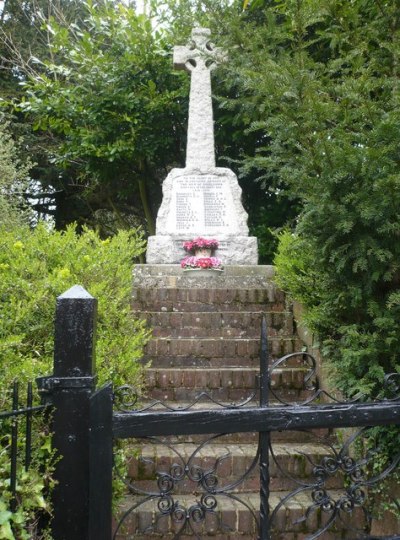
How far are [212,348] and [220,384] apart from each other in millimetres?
509

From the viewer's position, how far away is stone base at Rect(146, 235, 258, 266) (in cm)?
909

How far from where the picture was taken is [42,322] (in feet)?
10.7

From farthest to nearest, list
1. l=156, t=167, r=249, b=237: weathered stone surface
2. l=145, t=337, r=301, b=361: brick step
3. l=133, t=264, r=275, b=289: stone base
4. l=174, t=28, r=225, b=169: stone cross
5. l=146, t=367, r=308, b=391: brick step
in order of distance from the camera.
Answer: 1. l=174, t=28, r=225, b=169: stone cross
2. l=156, t=167, r=249, b=237: weathered stone surface
3. l=133, t=264, r=275, b=289: stone base
4. l=145, t=337, r=301, b=361: brick step
5. l=146, t=367, r=308, b=391: brick step

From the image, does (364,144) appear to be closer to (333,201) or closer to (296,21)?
(333,201)

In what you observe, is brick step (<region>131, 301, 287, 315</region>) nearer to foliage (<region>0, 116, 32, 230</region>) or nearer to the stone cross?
the stone cross

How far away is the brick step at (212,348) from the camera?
5211 mm

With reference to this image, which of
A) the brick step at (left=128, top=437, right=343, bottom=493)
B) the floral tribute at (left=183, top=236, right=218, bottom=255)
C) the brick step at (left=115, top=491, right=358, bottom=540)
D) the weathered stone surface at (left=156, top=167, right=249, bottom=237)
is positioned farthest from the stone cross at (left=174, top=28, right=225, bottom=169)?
the brick step at (left=115, top=491, right=358, bottom=540)

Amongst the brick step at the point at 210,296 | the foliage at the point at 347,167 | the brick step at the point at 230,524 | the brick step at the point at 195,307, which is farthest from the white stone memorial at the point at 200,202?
the brick step at the point at 230,524

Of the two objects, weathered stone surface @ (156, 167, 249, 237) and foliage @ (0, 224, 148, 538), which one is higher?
weathered stone surface @ (156, 167, 249, 237)

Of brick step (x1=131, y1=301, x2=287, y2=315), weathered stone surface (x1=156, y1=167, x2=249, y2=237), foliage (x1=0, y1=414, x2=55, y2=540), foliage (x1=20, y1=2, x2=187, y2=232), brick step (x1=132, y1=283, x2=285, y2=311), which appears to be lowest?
foliage (x1=0, y1=414, x2=55, y2=540)

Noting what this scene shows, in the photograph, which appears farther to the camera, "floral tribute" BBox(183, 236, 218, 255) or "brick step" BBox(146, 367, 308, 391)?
"floral tribute" BBox(183, 236, 218, 255)

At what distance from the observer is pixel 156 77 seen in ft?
41.7

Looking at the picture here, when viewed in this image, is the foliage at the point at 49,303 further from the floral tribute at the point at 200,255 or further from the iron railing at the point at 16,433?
the floral tribute at the point at 200,255

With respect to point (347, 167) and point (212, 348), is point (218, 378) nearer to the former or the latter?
point (212, 348)
